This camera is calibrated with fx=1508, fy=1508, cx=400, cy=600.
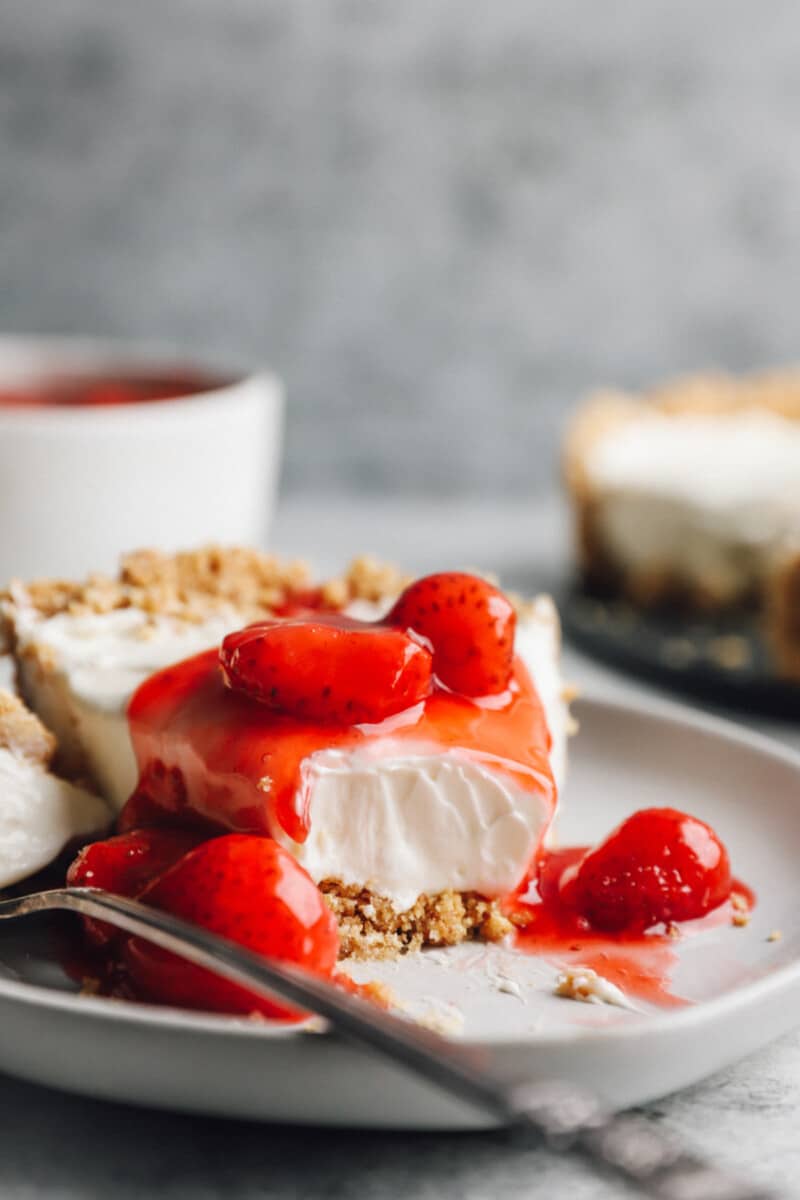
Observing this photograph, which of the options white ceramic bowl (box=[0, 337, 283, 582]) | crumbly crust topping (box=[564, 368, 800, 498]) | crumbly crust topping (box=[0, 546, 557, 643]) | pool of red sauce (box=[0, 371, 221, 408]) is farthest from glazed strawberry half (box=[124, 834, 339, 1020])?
crumbly crust topping (box=[564, 368, 800, 498])

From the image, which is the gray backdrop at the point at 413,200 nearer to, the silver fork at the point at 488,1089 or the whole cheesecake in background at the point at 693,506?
the whole cheesecake in background at the point at 693,506

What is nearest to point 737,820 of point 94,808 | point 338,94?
point 94,808

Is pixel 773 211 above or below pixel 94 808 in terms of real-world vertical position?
above

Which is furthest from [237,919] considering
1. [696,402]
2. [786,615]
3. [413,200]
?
[413,200]

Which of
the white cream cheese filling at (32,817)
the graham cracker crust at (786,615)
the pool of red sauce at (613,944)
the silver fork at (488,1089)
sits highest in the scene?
the silver fork at (488,1089)

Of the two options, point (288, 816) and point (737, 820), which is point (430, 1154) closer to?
point (288, 816)

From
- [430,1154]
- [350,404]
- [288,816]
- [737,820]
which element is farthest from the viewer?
[350,404]

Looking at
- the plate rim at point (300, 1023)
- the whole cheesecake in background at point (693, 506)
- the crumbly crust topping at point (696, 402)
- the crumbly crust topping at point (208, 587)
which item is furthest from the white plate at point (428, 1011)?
the crumbly crust topping at point (696, 402)
